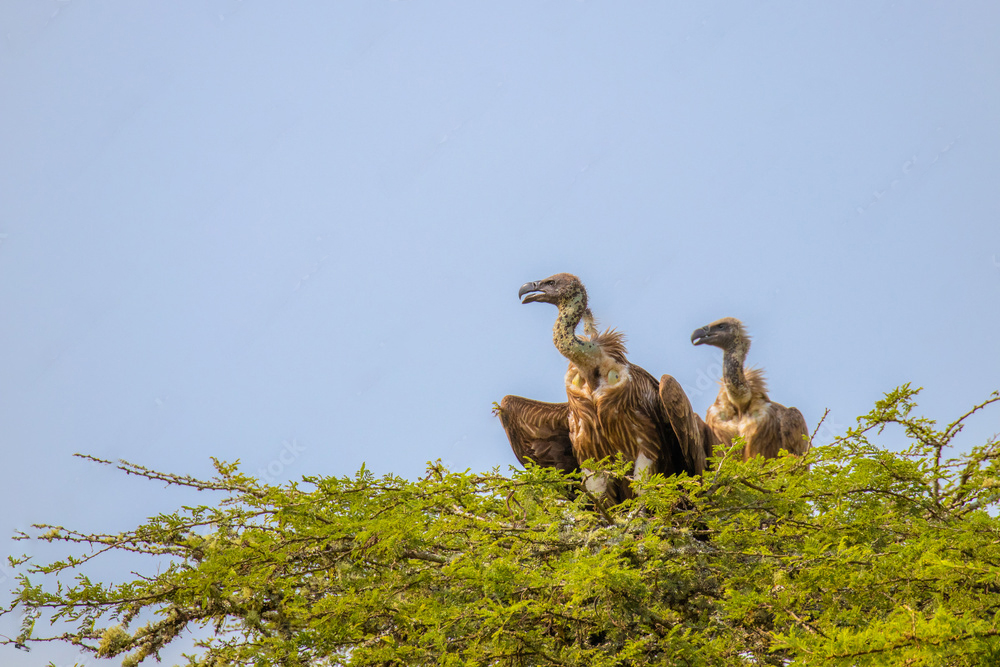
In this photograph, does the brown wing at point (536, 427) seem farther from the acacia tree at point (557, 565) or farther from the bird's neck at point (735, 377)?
the acacia tree at point (557, 565)

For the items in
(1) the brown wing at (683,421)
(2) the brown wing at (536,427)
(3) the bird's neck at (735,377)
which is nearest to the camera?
(1) the brown wing at (683,421)

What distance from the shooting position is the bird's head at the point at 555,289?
8125 millimetres

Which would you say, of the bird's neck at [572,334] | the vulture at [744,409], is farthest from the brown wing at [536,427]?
the vulture at [744,409]

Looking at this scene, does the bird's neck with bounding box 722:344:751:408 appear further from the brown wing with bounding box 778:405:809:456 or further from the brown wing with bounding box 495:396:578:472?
the brown wing with bounding box 495:396:578:472

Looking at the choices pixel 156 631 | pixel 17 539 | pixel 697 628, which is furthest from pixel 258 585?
pixel 697 628

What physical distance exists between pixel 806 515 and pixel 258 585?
9.06ft

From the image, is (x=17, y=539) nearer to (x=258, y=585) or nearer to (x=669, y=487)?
(x=258, y=585)

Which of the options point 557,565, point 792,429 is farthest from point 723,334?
point 557,565

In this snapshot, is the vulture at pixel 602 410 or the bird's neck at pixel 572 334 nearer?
the vulture at pixel 602 410

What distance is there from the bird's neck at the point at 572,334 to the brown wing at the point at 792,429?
7.58ft

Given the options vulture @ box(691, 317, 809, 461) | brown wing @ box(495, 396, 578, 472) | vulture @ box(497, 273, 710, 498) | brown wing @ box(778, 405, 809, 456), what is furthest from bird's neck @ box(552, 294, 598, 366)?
brown wing @ box(778, 405, 809, 456)

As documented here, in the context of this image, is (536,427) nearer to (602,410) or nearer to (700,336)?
(602,410)

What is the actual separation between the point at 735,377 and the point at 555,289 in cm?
231

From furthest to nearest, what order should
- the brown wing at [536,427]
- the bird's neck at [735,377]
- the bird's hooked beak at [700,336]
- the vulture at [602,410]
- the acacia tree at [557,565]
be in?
the bird's hooked beak at [700,336]
the bird's neck at [735,377]
the brown wing at [536,427]
the vulture at [602,410]
the acacia tree at [557,565]
